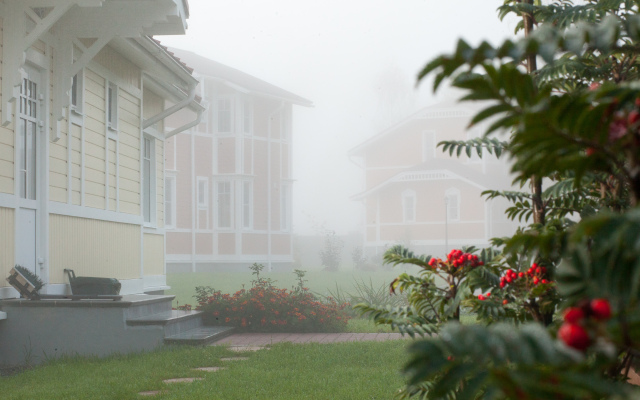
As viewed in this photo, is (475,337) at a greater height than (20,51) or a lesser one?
lesser

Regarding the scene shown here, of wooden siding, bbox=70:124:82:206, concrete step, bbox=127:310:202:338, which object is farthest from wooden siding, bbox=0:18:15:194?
concrete step, bbox=127:310:202:338

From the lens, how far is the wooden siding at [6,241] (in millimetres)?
7781

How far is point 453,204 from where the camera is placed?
40.8 meters

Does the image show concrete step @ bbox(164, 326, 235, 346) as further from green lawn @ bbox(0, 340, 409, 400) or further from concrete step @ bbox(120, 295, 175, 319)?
concrete step @ bbox(120, 295, 175, 319)

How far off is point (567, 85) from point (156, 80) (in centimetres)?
1025

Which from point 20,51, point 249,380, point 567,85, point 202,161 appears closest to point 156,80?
point 20,51

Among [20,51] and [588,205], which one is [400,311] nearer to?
[588,205]

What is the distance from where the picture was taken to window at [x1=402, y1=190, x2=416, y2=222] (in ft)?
135

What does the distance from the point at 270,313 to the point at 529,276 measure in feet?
27.8

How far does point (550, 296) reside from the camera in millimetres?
2994

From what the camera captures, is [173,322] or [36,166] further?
[173,322]

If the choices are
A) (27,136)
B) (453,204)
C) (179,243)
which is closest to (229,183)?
(179,243)

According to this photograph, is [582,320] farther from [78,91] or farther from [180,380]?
[78,91]

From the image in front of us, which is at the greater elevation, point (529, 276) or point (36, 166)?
point (36, 166)
